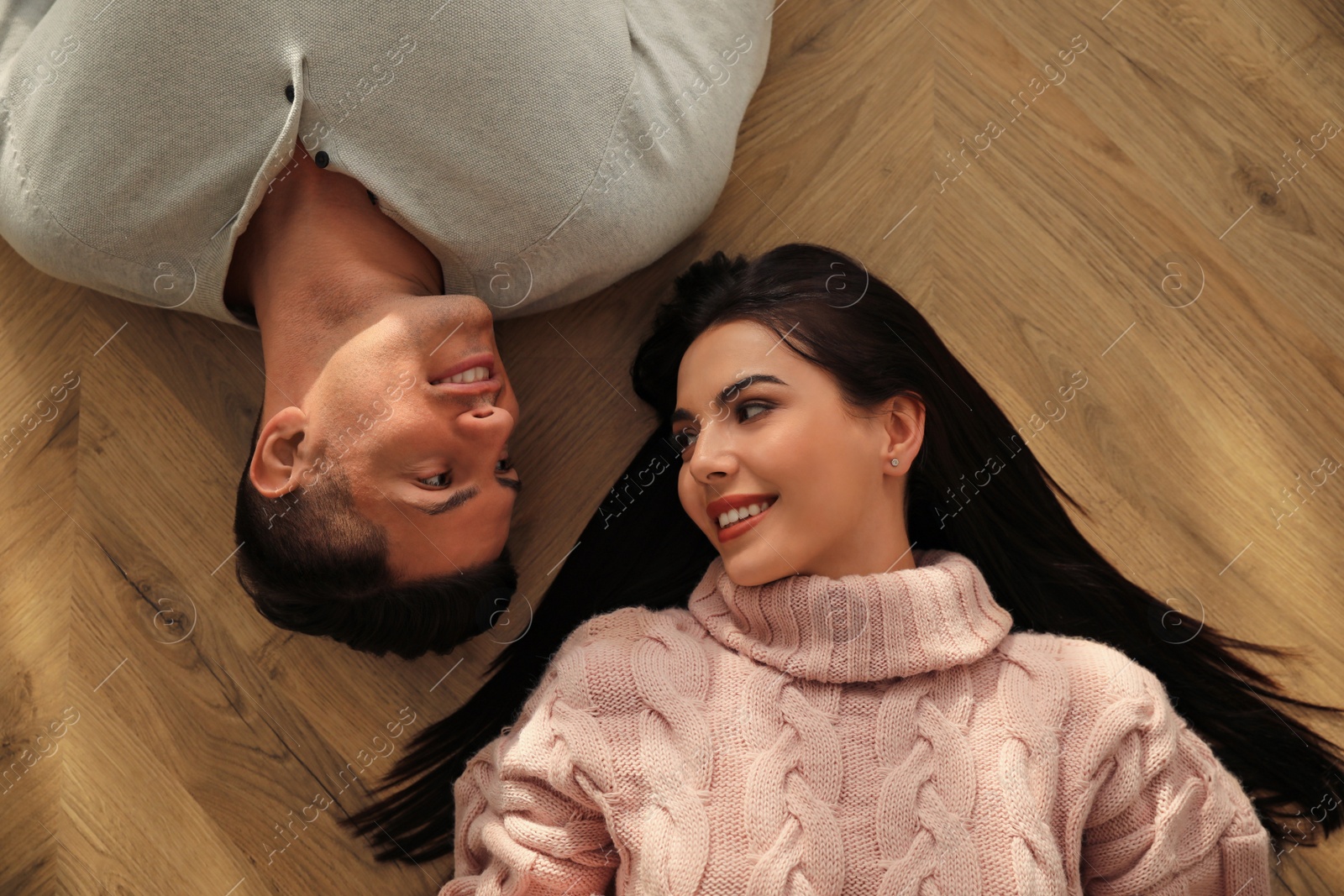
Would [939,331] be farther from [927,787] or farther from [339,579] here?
[339,579]

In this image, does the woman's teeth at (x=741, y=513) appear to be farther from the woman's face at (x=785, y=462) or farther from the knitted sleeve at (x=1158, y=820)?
the knitted sleeve at (x=1158, y=820)

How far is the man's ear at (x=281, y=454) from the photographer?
1680 millimetres

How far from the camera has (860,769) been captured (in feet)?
5.29

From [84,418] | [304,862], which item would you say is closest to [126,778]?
[304,862]

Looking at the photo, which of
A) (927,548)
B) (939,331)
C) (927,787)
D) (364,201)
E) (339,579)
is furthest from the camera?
(939,331)

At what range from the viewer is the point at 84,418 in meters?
2.07

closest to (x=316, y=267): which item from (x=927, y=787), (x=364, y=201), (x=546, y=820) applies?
(x=364, y=201)

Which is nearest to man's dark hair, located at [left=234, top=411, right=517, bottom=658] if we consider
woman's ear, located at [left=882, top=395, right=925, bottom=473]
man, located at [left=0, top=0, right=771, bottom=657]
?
man, located at [left=0, top=0, right=771, bottom=657]

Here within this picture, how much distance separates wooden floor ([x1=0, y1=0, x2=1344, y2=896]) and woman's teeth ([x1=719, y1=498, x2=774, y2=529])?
0.42 m

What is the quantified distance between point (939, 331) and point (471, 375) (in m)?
1.00

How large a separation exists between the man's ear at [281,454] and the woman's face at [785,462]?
69 cm

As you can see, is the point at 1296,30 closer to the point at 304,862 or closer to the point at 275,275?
the point at 275,275

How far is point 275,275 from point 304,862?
1.22m

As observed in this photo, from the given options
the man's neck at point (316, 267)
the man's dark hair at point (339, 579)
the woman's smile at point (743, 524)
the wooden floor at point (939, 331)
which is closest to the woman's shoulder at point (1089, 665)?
the wooden floor at point (939, 331)
